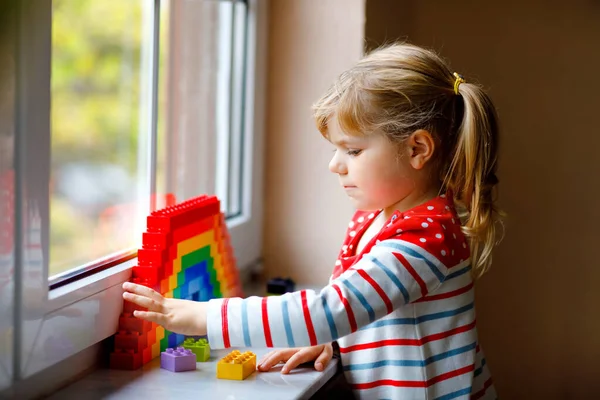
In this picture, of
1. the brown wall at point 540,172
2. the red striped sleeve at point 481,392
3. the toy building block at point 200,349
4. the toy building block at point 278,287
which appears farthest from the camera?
the brown wall at point 540,172

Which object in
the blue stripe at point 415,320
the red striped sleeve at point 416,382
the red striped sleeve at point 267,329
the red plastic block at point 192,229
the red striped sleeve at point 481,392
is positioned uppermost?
the red plastic block at point 192,229

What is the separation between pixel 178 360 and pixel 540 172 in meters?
0.91

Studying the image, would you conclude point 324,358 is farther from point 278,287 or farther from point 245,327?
point 278,287

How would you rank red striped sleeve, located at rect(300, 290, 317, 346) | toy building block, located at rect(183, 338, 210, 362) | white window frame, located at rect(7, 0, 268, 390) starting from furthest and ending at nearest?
toy building block, located at rect(183, 338, 210, 362) < red striped sleeve, located at rect(300, 290, 317, 346) < white window frame, located at rect(7, 0, 268, 390)

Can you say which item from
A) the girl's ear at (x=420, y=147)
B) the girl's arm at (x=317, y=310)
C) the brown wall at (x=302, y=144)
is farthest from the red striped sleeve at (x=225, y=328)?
the brown wall at (x=302, y=144)

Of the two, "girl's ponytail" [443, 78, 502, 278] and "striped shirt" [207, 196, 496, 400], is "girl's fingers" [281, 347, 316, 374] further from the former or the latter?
"girl's ponytail" [443, 78, 502, 278]

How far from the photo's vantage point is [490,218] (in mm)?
1095

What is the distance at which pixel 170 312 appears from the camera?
937mm

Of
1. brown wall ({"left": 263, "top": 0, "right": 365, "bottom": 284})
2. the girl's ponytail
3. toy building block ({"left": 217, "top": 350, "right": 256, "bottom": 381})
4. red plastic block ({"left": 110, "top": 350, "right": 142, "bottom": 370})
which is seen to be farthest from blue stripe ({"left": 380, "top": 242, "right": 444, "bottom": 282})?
brown wall ({"left": 263, "top": 0, "right": 365, "bottom": 284})

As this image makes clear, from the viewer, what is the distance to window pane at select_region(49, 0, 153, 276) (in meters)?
0.92

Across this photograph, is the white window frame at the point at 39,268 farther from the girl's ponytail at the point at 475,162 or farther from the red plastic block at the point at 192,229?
the girl's ponytail at the point at 475,162

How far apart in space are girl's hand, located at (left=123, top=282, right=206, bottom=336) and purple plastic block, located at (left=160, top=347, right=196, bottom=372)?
39 millimetres

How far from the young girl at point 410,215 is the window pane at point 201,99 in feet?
0.80

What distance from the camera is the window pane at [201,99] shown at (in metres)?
1.17
